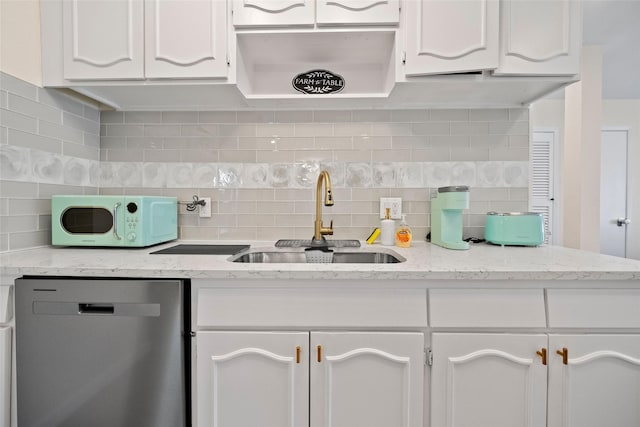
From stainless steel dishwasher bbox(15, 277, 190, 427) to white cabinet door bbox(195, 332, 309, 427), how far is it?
4.5 inches

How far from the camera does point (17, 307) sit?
1.07 metres

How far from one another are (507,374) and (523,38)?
1.31m

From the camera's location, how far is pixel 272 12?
4.49 ft

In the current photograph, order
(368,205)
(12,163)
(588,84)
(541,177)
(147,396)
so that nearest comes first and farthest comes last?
(147,396), (12,163), (368,205), (588,84), (541,177)

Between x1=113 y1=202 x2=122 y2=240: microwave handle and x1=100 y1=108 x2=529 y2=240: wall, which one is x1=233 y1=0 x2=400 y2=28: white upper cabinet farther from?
x1=113 y1=202 x2=122 y2=240: microwave handle

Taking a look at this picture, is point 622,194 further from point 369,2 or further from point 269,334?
point 269,334

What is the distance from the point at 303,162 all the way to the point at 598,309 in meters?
A: 1.38

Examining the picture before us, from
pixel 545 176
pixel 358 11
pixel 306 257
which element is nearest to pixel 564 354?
pixel 306 257

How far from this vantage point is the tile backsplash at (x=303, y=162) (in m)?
1.76

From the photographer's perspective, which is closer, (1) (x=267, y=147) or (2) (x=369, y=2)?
(2) (x=369, y=2)

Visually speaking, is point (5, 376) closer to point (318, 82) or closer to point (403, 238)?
point (403, 238)

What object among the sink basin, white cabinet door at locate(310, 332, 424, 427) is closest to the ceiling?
the sink basin

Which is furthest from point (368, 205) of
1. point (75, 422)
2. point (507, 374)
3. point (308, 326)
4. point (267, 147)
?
point (75, 422)

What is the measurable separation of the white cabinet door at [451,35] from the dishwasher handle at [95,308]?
1.47 m
